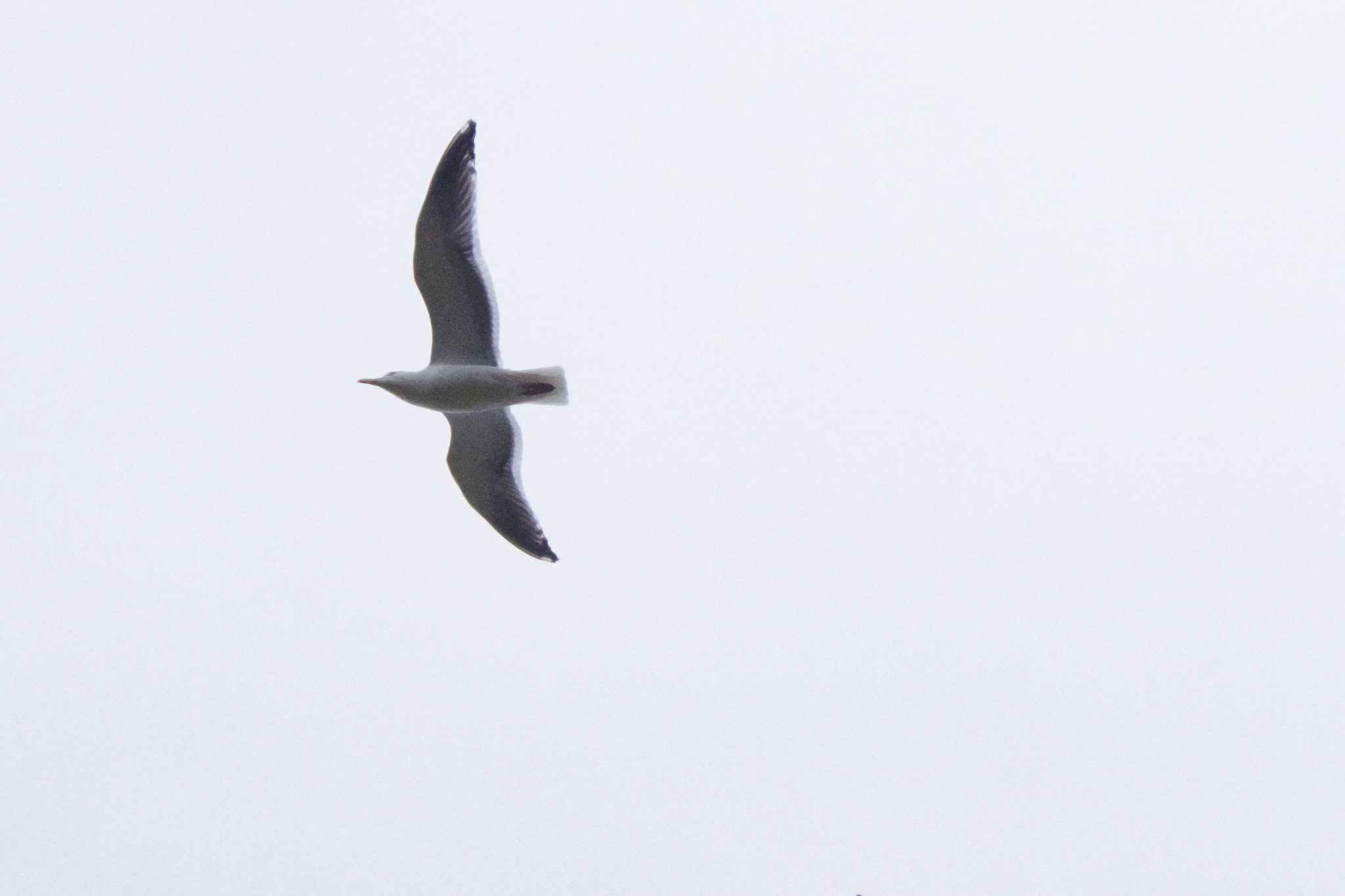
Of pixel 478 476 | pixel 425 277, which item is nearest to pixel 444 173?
pixel 425 277

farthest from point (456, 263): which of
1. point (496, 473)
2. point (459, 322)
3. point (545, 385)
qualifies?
point (496, 473)

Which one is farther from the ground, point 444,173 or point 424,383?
point 444,173

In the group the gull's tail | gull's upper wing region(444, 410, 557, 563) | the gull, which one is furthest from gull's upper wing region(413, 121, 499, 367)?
gull's upper wing region(444, 410, 557, 563)

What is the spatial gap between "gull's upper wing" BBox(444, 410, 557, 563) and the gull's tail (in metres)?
0.97

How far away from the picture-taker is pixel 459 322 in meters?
14.5

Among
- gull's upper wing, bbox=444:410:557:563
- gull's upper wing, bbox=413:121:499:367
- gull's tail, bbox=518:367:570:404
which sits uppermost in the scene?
gull's upper wing, bbox=413:121:499:367

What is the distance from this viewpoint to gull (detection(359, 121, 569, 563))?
14.1 meters

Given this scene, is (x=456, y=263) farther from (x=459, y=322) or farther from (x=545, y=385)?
(x=545, y=385)

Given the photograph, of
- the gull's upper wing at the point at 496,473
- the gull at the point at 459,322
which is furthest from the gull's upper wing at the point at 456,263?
the gull's upper wing at the point at 496,473

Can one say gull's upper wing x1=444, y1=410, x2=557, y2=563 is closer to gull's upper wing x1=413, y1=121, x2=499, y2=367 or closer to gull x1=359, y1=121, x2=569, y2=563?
gull x1=359, y1=121, x2=569, y2=563

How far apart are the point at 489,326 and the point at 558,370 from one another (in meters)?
0.58

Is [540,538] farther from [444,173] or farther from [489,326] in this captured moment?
[444,173]

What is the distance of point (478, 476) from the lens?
51.3 feet

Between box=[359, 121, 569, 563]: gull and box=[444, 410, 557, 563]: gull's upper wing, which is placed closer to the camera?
box=[359, 121, 569, 563]: gull
